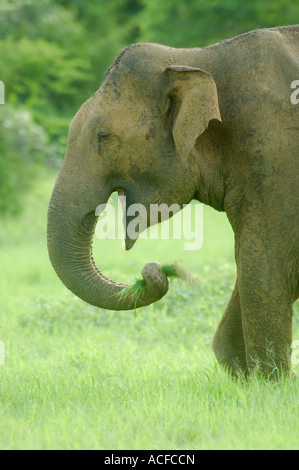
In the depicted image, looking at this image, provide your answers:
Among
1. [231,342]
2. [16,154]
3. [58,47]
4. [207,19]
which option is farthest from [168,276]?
[207,19]

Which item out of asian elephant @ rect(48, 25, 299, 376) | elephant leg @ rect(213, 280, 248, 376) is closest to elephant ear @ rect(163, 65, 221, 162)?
asian elephant @ rect(48, 25, 299, 376)

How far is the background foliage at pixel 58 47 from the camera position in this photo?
56.5 feet

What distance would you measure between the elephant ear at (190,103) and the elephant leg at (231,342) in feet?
3.89

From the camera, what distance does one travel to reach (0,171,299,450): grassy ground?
14.0 feet

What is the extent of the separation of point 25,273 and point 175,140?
715 centimetres

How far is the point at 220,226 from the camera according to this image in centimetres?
1551

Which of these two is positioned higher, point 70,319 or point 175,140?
point 175,140

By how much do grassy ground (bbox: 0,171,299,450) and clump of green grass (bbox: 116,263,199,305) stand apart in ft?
0.31

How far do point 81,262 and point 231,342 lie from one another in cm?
118

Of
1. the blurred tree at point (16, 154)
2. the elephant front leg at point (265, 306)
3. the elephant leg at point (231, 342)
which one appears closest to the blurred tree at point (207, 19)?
the blurred tree at point (16, 154)

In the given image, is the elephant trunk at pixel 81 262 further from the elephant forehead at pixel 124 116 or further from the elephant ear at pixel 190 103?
the elephant ear at pixel 190 103

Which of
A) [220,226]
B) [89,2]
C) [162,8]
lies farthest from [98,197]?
[89,2]

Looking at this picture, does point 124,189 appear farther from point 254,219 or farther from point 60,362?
point 60,362

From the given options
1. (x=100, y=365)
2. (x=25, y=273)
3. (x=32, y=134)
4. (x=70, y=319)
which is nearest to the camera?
(x=100, y=365)
